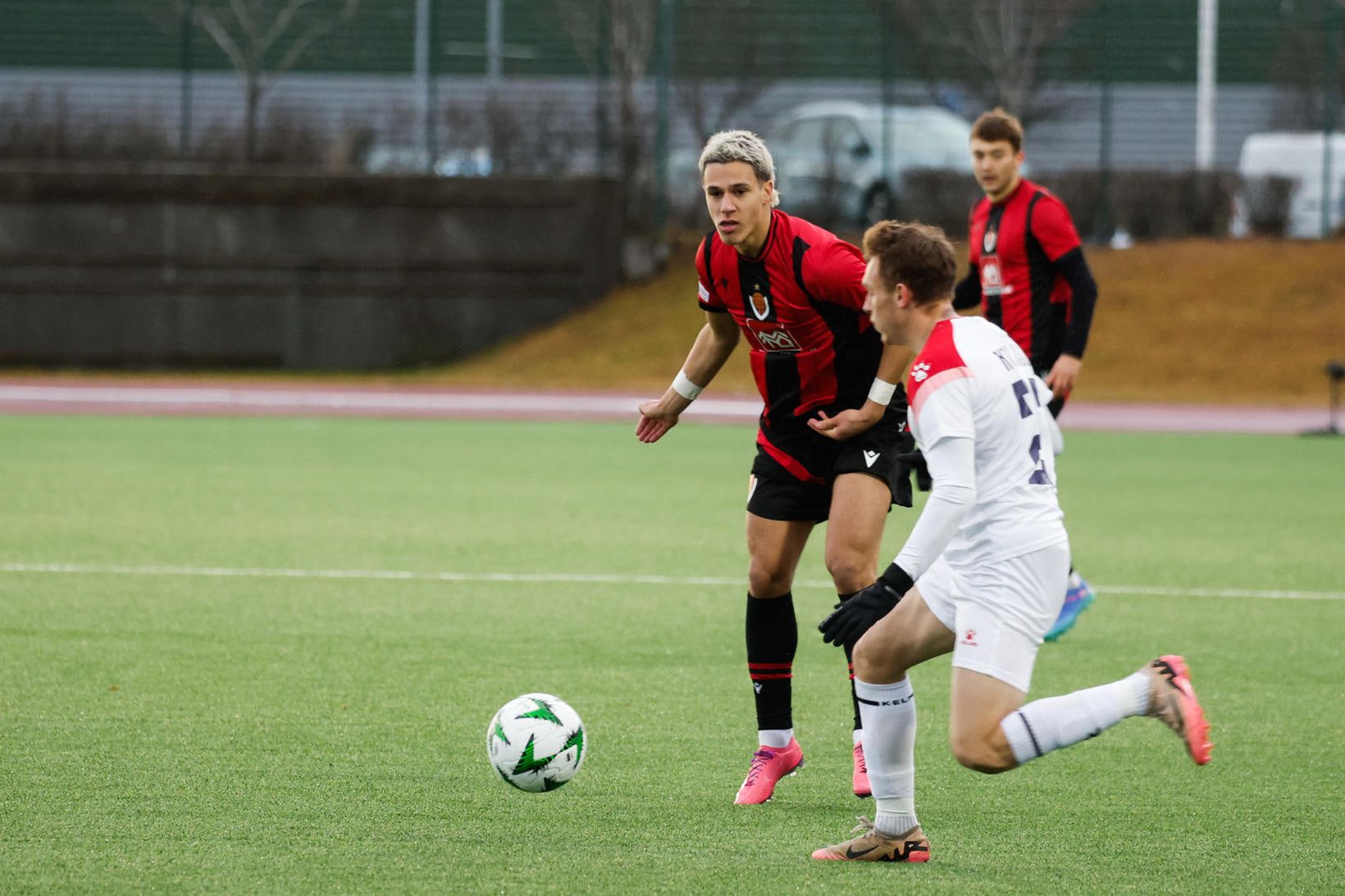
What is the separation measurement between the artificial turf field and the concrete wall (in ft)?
44.0

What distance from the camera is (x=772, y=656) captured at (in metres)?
5.52

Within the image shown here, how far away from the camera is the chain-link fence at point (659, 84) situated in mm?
27250

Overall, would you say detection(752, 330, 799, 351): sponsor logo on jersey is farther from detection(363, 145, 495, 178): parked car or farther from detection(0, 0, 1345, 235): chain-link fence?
detection(363, 145, 495, 178): parked car

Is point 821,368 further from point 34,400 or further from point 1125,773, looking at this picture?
point 34,400

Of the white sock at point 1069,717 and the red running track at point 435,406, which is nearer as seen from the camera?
the white sock at point 1069,717

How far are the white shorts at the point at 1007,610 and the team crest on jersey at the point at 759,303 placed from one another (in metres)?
1.38

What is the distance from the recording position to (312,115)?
2770 centimetres

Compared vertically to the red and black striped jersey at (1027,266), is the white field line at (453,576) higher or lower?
lower

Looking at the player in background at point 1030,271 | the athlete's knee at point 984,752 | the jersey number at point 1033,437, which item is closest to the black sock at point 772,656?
the athlete's knee at point 984,752

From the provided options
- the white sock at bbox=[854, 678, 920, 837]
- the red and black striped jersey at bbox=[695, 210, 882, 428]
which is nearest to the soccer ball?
the white sock at bbox=[854, 678, 920, 837]

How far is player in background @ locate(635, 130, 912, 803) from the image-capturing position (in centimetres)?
532

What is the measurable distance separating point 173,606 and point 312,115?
20.6 m

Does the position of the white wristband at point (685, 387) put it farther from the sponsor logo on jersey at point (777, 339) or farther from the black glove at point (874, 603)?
the black glove at point (874, 603)

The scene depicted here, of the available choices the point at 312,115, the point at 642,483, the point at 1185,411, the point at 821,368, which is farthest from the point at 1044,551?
the point at 312,115
